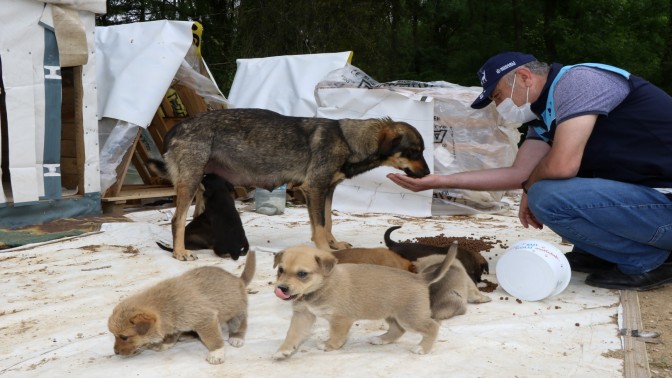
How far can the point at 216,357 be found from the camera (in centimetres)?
270

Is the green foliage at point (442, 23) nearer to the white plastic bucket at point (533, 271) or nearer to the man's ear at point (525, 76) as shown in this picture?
the man's ear at point (525, 76)

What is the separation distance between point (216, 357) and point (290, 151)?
298cm

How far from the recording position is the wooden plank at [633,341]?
2629 mm

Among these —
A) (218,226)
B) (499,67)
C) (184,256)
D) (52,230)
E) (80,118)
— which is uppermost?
(499,67)

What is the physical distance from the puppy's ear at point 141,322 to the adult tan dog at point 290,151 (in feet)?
8.87

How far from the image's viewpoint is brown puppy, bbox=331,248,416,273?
377 cm

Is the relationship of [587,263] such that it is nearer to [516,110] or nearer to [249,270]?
[516,110]

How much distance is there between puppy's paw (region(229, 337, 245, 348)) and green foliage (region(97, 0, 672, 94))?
12.4 metres

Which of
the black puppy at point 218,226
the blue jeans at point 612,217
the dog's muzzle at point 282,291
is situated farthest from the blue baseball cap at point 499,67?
the dog's muzzle at point 282,291

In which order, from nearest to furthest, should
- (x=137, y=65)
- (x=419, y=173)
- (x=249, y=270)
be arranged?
(x=249, y=270)
(x=419, y=173)
(x=137, y=65)

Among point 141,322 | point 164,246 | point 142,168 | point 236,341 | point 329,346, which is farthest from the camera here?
point 142,168

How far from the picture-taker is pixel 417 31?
18219 mm

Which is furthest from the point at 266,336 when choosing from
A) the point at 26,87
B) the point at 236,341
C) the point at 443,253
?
the point at 26,87

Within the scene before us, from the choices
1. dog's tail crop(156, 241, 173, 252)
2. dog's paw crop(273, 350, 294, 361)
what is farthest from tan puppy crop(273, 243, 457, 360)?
dog's tail crop(156, 241, 173, 252)
